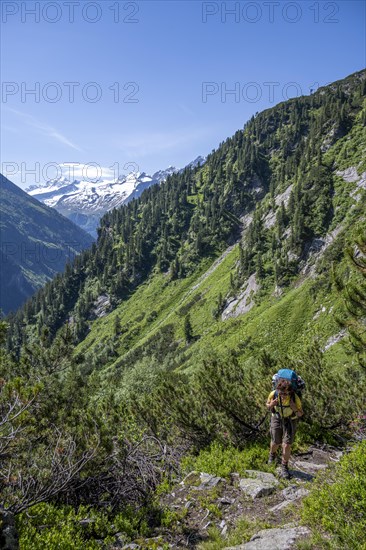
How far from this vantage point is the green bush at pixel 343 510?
5.23 metres

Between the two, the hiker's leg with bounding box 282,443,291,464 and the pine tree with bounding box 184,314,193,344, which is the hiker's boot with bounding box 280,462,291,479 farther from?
the pine tree with bounding box 184,314,193,344

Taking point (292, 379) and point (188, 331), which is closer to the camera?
point (292, 379)

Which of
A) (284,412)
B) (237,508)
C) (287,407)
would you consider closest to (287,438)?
(284,412)

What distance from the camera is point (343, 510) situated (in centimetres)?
574

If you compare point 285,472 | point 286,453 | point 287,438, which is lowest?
point 285,472

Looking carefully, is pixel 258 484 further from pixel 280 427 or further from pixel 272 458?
pixel 280 427

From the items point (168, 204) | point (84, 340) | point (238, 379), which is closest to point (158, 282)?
point (84, 340)

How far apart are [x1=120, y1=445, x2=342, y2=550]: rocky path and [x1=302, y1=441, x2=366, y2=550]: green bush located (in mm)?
342

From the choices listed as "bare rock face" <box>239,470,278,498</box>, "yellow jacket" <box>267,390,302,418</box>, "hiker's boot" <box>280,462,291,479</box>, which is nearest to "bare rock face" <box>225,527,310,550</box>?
"bare rock face" <box>239,470,278,498</box>

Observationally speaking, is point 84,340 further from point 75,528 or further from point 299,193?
point 75,528

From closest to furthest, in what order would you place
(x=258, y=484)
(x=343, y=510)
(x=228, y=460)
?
1. (x=343, y=510)
2. (x=258, y=484)
3. (x=228, y=460)

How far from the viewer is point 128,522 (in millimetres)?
7129

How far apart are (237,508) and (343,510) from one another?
9.34 feet

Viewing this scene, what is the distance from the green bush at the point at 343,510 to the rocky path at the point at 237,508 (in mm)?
342
